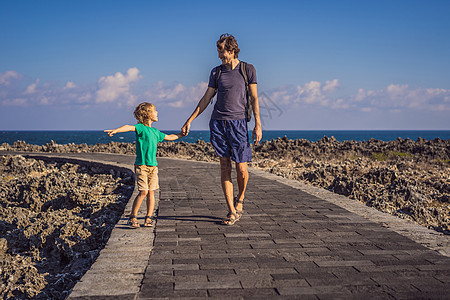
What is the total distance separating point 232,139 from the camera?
4.79m

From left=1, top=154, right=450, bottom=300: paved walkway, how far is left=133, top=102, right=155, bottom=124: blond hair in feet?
4.04

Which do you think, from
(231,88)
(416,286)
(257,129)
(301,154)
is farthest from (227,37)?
(301,154)

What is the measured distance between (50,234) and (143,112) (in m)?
1.86

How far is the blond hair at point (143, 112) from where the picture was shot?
15.4 ft

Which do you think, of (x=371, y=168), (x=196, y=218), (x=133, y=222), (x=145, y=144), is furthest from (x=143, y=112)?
(x=371, y=168)

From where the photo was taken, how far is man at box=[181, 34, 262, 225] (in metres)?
4.77

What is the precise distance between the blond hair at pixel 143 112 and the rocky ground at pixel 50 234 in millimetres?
1465

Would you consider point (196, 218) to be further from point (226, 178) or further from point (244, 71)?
point (244, 71)

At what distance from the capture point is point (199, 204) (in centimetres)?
607

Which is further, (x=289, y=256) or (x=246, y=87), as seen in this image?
(x=246, y=87)

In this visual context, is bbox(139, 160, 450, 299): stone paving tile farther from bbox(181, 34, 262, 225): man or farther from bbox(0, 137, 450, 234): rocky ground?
bbox(0, 137, 450, 234): rocky ground

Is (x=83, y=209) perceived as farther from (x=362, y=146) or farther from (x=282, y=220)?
(x=362, y=146)

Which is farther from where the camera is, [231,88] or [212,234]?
[231,88]

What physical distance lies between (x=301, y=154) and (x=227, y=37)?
554 inches
